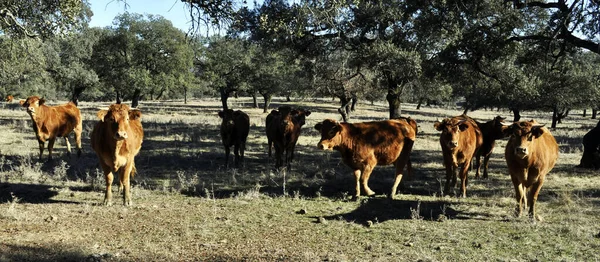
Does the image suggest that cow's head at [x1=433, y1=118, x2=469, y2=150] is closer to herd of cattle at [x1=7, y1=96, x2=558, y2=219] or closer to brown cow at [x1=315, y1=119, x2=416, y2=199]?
herd of cattle at [x1=7, y1=96, x2=558, y2=219]

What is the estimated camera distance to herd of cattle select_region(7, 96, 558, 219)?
693 cm

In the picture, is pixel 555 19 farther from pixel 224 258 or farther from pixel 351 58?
pixel 224 258

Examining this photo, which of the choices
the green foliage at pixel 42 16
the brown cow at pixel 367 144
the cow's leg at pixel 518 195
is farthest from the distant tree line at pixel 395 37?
the cow's leg at pixel 518 195

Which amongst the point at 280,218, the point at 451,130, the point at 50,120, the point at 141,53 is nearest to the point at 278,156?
the point at 280,218

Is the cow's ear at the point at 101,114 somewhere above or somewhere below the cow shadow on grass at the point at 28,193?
above

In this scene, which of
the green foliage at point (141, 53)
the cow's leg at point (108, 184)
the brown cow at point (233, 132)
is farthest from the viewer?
the green foliage at point (141, 53)

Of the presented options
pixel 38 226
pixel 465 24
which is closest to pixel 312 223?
pixel 38 226

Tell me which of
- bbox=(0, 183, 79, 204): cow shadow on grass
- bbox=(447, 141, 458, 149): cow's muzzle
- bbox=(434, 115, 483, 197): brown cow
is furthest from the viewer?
bbox=(434, 115, 483, 197): brown cow

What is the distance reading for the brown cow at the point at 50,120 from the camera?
11242mm

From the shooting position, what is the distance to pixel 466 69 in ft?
48.1

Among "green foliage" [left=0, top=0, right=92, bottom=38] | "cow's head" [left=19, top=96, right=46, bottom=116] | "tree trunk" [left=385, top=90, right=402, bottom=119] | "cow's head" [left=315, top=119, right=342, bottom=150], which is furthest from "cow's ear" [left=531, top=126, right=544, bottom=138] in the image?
"cow's head" [left=19, top=96, right=46, bottom=116]

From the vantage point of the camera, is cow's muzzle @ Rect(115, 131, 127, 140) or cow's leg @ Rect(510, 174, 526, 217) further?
cow's leg @ Rect(510, 174, 526, 217)

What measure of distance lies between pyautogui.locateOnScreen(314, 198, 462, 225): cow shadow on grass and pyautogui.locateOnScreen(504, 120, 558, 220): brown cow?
1.04m

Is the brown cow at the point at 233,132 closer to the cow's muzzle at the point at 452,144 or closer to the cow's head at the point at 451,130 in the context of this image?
the cow's head at the point at 451,130
